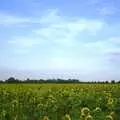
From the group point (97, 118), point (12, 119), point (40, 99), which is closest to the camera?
point (97, 118)

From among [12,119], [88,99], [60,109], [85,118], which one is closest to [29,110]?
[60,109]

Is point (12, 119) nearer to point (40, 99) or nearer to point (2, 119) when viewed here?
point (2, 119)

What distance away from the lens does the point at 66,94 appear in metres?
19.4

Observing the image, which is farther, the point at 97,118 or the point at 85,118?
the point at 97,118

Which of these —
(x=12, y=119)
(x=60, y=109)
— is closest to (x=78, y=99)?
(x=60, y=109)

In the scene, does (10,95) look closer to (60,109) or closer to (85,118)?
(60,109)

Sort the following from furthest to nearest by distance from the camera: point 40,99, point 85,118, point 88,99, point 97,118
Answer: point 88,99 < point 40,99 < point 97,118 < point 85,118

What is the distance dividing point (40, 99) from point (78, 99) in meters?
1.52

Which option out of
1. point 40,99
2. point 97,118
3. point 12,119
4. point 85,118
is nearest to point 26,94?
point 40,99

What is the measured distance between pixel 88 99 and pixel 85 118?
37.6 ft

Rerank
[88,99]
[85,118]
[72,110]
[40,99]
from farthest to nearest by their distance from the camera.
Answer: [88,99] → [40,99] → [72,110] → [85,118]

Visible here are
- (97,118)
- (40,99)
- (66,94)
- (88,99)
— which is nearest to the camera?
(97,118)

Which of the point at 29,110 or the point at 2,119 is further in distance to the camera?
the point at 29,110

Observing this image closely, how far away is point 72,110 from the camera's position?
50.2ft
